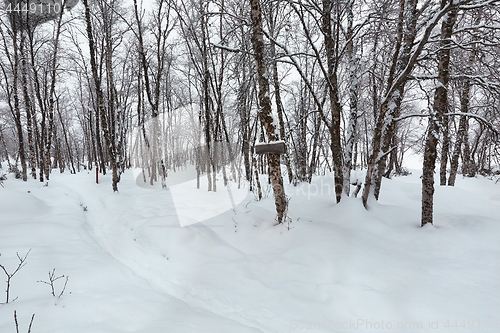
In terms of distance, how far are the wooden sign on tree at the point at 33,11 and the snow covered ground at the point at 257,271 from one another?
11626 mm

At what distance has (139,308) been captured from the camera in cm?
290

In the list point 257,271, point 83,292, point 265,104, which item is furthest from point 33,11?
point 257,271

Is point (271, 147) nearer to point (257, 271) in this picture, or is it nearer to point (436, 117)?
point (257, 271)

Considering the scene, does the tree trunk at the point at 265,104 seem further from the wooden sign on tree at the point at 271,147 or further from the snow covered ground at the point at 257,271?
the snow covered ground at the point at 257,271

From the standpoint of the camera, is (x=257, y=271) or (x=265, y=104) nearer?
(x=257, y=271)

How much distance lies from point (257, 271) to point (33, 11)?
17.2m

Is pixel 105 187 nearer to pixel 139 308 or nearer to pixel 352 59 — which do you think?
pixel 139 308

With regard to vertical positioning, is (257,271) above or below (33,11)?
below

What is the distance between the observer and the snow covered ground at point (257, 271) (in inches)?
112

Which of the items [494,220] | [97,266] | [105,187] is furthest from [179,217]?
[105,187]

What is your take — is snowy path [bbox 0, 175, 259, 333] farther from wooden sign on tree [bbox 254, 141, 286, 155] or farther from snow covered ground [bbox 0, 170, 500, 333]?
wooden sign on tree [bbox 254, 141, 286, 155]

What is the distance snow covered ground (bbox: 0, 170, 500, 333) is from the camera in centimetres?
285

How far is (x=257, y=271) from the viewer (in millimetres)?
4195

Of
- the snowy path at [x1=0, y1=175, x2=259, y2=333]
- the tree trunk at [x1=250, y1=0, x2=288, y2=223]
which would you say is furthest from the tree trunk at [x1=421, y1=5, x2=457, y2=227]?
the snowy path at [x1=0, y1=175, x2=259, y2=333]
